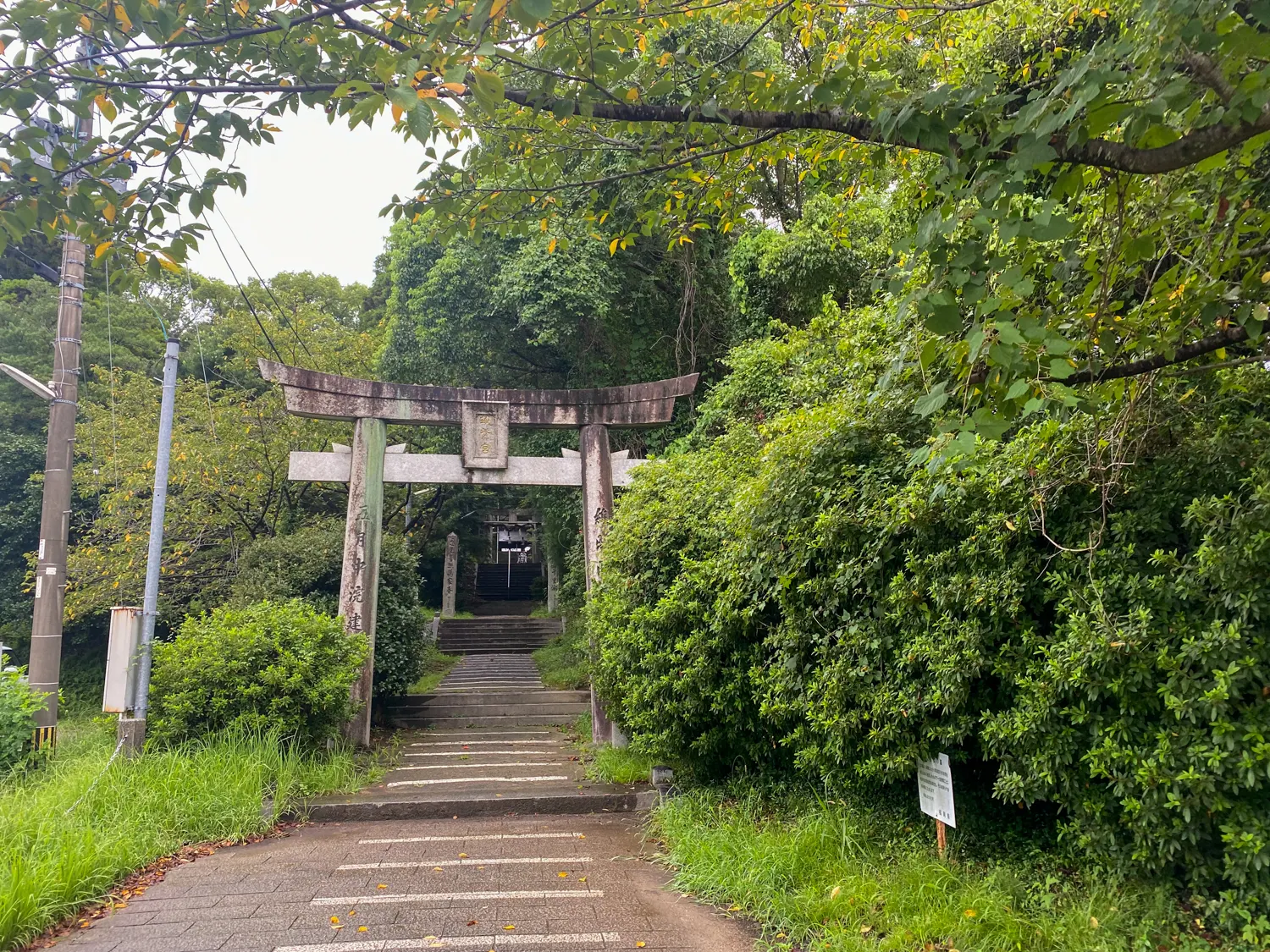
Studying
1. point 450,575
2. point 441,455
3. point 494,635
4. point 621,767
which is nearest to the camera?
point 621,767

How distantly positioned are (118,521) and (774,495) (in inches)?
459

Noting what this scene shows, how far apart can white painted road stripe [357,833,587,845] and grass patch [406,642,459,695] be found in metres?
4.70

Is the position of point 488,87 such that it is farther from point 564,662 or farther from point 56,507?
point 564,662

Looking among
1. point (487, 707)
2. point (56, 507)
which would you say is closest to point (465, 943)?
point (56, 507)

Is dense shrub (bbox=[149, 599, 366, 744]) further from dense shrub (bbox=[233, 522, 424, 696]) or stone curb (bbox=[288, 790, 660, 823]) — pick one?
dense shrub (bbox=[233, 522, 424, 696])

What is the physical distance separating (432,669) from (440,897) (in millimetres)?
10407

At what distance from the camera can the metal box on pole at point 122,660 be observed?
223 inches

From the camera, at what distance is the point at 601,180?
3.22 metres

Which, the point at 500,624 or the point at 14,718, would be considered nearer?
the point at 14,718

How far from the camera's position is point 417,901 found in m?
4.09

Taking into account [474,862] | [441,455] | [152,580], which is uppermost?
[441,455]

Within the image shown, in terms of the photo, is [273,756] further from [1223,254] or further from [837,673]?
[1223,254]

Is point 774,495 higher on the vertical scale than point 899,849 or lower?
higher

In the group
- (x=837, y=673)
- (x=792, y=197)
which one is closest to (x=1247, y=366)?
(x=837, y=673)
